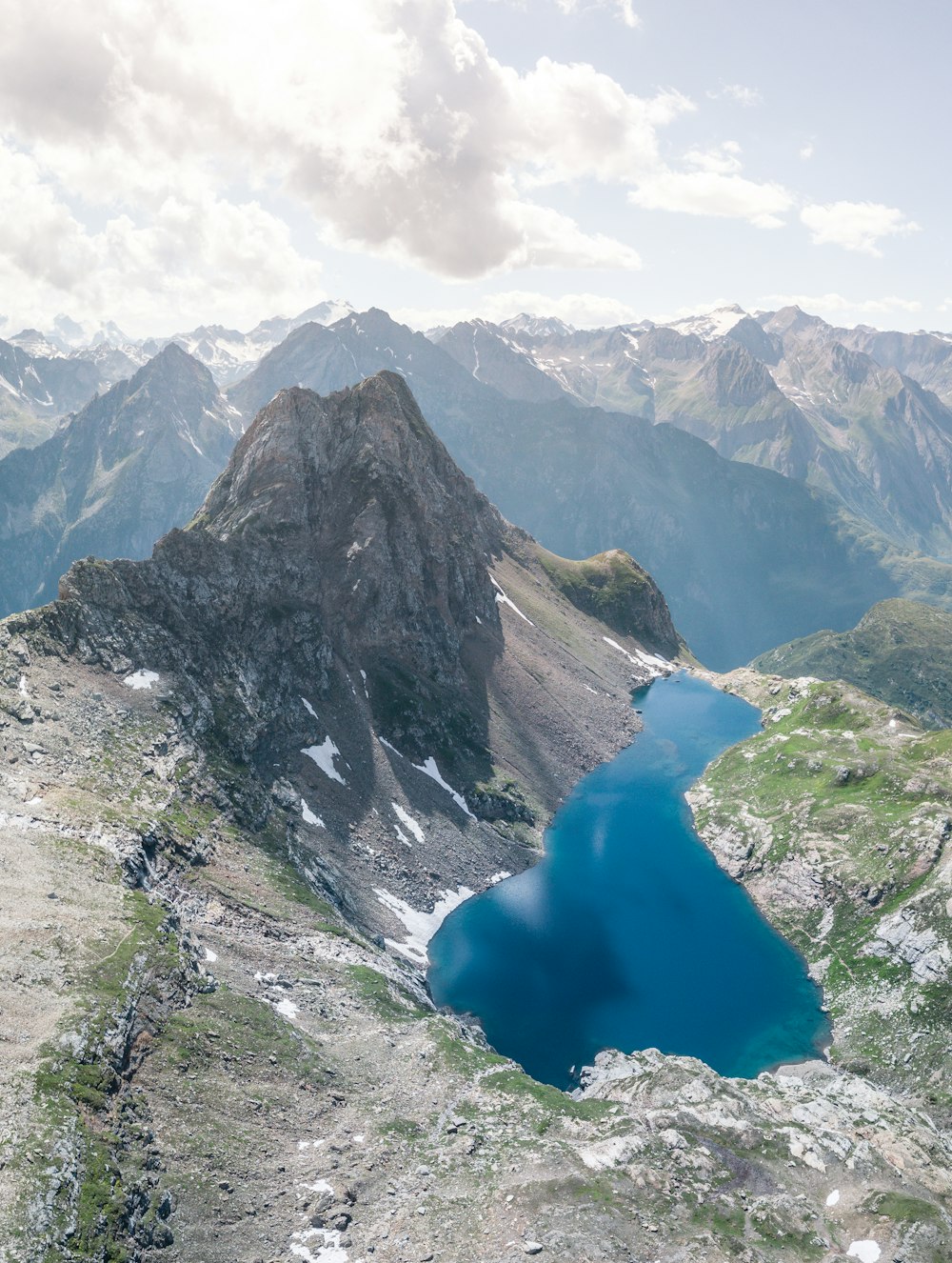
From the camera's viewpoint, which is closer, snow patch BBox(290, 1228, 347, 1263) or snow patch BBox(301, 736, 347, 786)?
snow patch BBox(290, 1228, 347, 1263)

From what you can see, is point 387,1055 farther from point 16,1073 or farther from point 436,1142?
point 16,1073

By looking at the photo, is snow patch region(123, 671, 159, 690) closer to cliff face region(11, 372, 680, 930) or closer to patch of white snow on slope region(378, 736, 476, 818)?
cliff face region(11, 372, 680, 930)

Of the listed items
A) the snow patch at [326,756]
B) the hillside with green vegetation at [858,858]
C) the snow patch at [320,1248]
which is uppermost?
the hillside with green vegetation at [858,858]

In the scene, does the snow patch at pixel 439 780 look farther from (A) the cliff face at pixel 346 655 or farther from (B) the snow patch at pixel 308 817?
(B) the snow patch at pixel 308 817

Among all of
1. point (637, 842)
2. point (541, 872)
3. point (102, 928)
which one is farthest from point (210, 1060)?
point (637, 842)

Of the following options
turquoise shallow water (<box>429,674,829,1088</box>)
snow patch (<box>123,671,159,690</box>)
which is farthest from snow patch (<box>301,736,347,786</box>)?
turquoise shallow water (<box>429,674,829,1088</box>)

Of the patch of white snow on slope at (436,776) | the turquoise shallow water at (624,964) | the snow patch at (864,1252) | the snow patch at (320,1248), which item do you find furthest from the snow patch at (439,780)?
the snow patch at (864,1252)

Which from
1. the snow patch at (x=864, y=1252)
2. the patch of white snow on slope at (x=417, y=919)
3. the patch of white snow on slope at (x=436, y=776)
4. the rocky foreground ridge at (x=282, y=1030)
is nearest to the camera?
the rocky foreground ridge at (x=282, y=1030)
